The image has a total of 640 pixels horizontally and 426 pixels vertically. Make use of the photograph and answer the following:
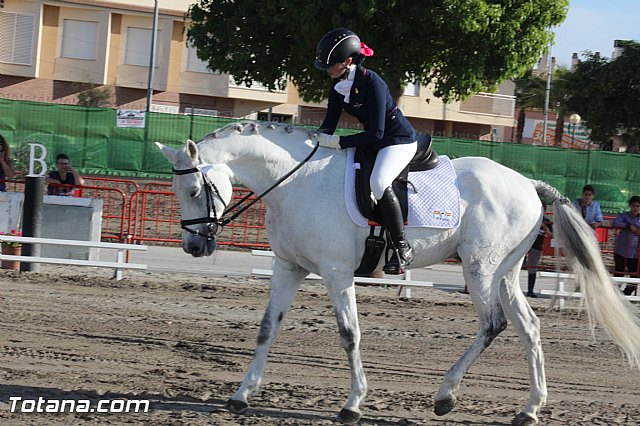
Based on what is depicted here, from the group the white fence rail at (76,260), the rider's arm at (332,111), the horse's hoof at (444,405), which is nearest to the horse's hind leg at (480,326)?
the horse's hoof at (444,405)

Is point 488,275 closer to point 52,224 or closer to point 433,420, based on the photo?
point 433,420

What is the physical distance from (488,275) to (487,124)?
4604 centimetres

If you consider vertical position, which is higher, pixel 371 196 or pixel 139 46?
pixel 139 46

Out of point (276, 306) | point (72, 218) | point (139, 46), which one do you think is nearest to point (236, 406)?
point (276, 306)

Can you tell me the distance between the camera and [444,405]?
700 centimetres

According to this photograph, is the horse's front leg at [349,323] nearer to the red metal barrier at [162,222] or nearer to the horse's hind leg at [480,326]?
the horse's hind leg at [480,326]

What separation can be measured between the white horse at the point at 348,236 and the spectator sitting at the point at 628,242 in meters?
8.90

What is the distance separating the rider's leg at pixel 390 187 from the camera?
6863mm

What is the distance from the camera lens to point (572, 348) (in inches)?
426

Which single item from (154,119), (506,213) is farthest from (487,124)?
A: (506,213)

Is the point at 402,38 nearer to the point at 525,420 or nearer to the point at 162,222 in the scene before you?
the point at 162,222

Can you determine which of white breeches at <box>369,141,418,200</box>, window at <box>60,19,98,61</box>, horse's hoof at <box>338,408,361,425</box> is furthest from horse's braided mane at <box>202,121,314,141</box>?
window at <box>60,19,98,61</box>

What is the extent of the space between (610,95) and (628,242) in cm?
2438

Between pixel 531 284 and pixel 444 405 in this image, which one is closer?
pixel 444 405
